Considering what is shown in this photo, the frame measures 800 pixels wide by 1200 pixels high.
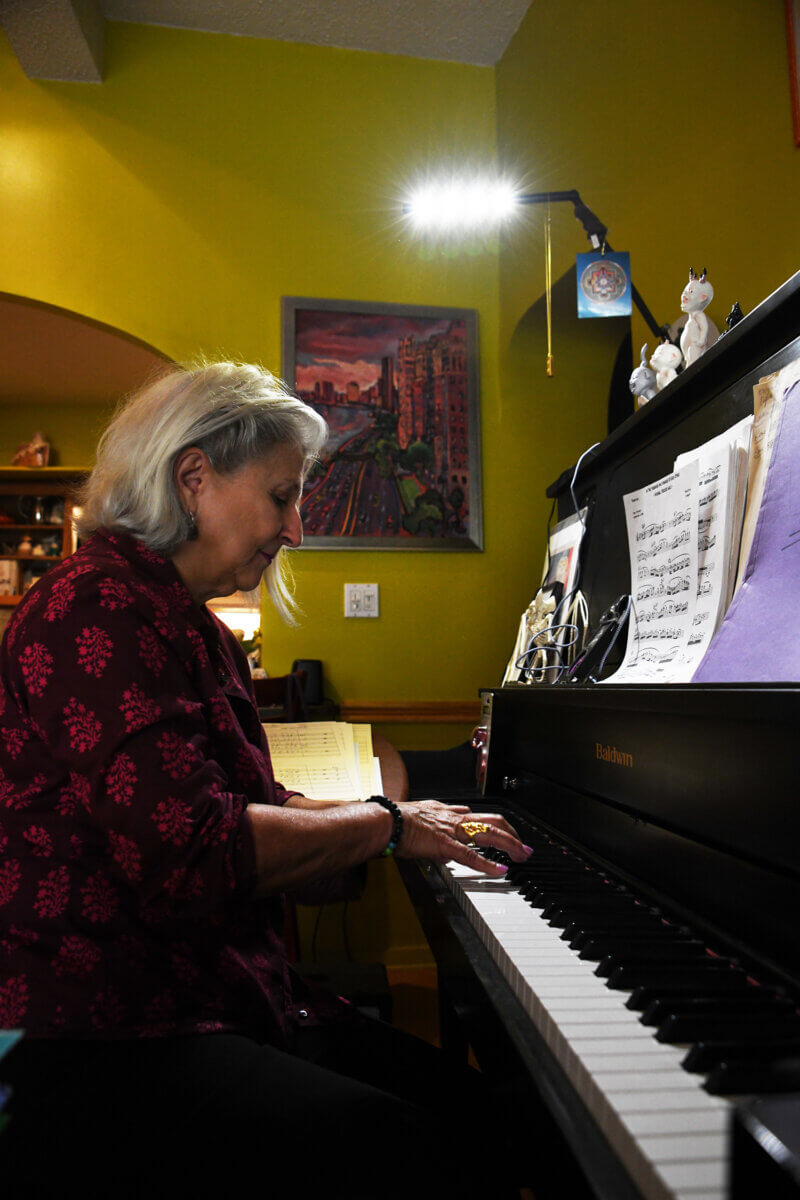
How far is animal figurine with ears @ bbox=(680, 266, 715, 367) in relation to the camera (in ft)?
4.80

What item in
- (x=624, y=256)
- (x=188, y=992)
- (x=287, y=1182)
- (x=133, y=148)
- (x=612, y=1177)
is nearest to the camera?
(x=612, y=1177)

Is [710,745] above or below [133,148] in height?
below

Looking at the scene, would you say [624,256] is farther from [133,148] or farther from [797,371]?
[133,148]

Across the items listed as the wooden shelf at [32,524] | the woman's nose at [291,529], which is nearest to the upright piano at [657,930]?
the woman's nose at [291,529]

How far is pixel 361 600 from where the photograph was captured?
286 cm

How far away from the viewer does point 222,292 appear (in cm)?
288

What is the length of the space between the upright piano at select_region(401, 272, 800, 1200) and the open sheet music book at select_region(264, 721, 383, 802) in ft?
1.22

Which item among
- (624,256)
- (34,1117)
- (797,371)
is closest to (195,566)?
(34,1117)

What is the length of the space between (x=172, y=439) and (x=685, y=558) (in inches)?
30.9

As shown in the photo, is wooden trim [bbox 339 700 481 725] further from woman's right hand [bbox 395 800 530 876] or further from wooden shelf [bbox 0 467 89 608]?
wooden shelf [bbox 0 467 89 608]

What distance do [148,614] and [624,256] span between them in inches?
58.3

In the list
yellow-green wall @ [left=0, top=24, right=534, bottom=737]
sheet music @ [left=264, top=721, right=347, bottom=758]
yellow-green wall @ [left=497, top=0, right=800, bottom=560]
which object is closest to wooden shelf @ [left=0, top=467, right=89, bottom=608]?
yellow-green wall @ [left=0, top=24, right=534, bottom=737]

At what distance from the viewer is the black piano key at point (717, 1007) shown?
0.61 meters

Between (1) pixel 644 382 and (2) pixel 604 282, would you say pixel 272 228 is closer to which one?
(2) pixel 604 282
